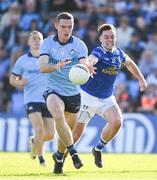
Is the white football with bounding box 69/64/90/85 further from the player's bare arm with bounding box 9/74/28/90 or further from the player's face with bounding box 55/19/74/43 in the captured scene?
the player's bare arm with bounding box 9/74/28/90

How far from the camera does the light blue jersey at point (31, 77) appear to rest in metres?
16.5

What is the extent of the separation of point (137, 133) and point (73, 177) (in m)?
9.78

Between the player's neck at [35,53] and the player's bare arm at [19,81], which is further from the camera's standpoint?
the player's neck at [35,53]

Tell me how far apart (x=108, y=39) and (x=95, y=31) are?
10906mm

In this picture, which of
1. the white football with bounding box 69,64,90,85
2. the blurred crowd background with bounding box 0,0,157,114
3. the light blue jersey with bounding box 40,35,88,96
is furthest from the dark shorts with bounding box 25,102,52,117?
the blurred crowd background with bounding box 0,0,157,114

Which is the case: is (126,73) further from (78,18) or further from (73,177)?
(73,177)

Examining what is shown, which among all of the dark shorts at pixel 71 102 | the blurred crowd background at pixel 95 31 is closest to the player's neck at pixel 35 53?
the dark shorts at pixel 71 102

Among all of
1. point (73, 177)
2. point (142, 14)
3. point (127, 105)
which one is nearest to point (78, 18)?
point (142, 14)

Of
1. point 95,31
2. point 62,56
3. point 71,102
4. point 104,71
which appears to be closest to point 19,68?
point 104,71

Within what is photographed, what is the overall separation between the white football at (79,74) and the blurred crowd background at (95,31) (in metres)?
10.4

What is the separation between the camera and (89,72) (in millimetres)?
13047

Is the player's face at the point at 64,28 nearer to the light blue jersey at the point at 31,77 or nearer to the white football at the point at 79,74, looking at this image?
the white football at the point at 79,74

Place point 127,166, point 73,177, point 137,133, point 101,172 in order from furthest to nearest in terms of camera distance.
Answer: point 137,133, point 127,166, point 101,172, point 73,177

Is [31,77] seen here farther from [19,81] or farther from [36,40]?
[36,40]
